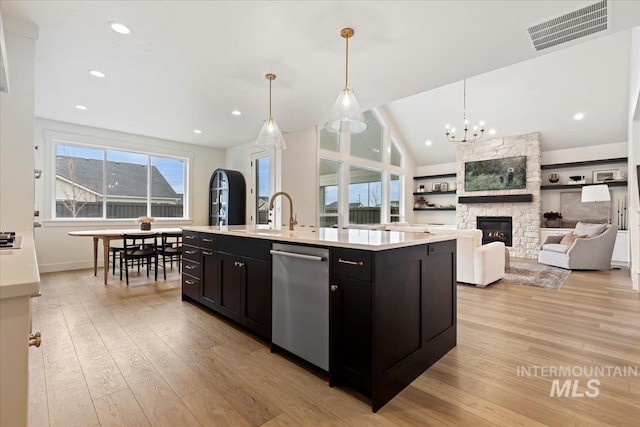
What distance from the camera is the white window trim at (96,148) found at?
506cm

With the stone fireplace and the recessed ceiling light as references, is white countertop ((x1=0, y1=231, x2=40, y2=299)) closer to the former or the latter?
the recessed ceiling light

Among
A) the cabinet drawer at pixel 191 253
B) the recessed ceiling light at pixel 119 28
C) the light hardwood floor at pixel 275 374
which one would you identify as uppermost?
the recessed ceiling light at pixel 119 28

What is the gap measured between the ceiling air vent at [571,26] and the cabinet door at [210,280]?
3553mm

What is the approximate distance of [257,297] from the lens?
243 centimetres

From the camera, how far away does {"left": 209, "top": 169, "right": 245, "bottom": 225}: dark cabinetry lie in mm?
6297

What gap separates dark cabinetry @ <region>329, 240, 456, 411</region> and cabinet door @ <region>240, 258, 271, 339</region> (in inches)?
26.7

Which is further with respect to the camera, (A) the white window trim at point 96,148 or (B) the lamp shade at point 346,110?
(A) the white window trim at point 96,148

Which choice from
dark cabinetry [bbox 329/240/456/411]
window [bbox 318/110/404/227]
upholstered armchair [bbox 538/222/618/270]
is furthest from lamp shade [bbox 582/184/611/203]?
dark cabinetry [bbox 329/240/456/411]

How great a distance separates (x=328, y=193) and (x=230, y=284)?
433 cm

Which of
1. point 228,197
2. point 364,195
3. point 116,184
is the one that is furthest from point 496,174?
point 116,184

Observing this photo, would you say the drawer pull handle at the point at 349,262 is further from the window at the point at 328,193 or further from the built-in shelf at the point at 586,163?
the built-in shelf at the point at 586,163

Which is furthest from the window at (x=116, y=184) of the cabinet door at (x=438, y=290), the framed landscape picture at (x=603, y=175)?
the framed landscape picture at (x=603, y=175)

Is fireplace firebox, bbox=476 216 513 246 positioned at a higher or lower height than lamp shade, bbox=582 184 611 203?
lower

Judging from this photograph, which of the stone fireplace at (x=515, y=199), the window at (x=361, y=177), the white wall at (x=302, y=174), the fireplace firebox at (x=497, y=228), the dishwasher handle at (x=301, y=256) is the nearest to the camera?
the dishwasher handle at (x=301, y=256)
